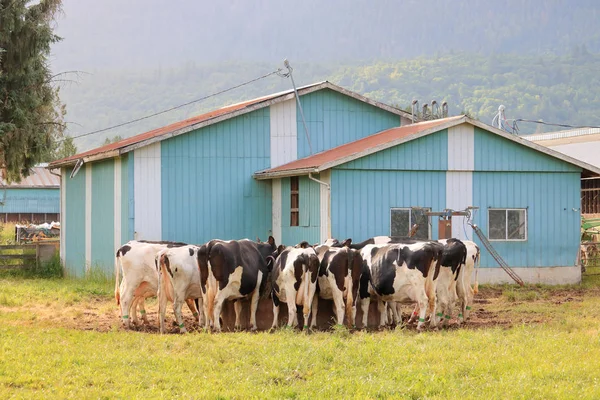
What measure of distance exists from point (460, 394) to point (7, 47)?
1883cm

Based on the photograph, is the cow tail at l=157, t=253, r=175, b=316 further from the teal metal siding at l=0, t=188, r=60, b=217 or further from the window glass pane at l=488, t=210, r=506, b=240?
the teal metal siding at l=0, t=188, r=60, b=217

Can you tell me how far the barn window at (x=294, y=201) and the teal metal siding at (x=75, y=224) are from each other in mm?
6520

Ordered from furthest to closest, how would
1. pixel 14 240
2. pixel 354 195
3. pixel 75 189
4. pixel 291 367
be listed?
1. pixel 14 240
2. pixel 75 189
3. pixel 354 195
4. pixel 291 367

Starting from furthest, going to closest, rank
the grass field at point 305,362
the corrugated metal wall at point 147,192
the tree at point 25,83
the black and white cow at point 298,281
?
the tree at point 25,83
the corrugated metal wall at point 147,192
the black and white cow at point 298,281
the grass field at point 305,362

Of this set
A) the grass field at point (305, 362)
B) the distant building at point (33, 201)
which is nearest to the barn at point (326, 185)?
the grass field at point (305, 362)

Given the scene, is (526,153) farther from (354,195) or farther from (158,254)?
(158,254)

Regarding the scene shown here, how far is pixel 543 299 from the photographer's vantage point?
19672 mm

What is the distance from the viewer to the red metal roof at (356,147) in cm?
2183

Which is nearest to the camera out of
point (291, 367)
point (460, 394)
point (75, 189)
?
point (460, 394)

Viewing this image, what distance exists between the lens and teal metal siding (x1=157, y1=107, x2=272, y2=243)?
23047 millimetres

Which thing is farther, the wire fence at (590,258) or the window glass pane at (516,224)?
the wire fence at (590,258)

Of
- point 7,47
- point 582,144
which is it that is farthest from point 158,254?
point 582,144

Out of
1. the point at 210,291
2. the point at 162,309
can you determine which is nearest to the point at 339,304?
the point at 210,291

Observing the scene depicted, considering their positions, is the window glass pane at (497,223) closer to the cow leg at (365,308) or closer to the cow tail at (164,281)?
the cow leg at (365,308)
